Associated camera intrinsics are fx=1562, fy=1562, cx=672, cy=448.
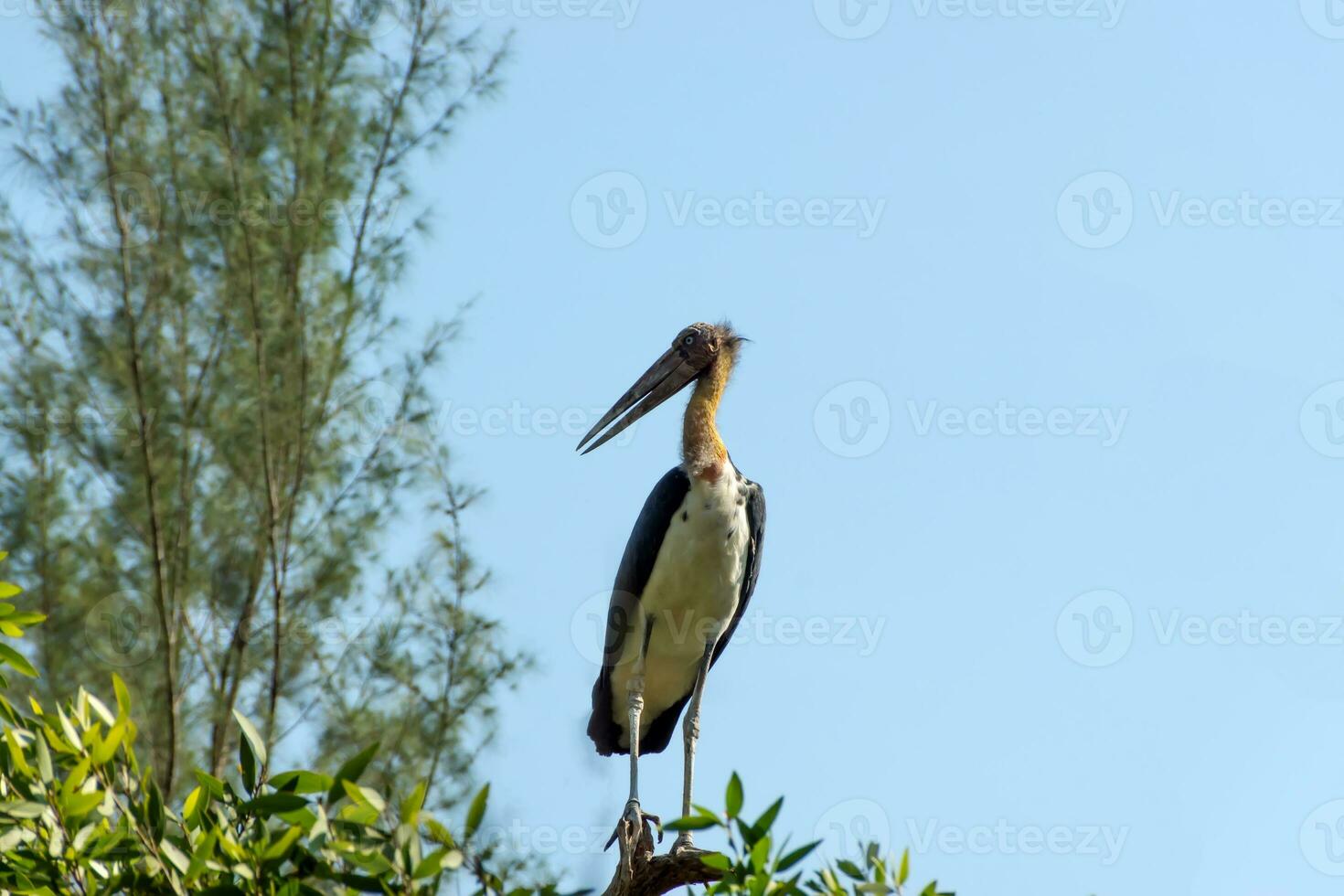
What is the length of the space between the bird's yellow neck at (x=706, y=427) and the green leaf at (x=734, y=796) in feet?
10.5

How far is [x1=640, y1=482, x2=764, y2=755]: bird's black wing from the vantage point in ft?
21.0

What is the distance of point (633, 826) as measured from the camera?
5.58 m

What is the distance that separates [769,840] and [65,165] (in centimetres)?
831

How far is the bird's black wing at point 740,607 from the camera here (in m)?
6.40

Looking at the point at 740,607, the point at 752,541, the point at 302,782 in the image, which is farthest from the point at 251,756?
the point at 740,607

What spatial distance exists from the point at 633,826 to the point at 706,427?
1.78 m

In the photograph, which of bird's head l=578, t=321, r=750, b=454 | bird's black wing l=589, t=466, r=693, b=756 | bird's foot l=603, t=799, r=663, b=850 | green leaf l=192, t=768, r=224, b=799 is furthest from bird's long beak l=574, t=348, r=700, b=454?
green leaf l=192, t=768, r=224, b=799

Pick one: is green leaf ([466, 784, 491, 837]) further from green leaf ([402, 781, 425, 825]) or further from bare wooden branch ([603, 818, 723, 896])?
bare wooden branch ([603, 818, 723, 896])

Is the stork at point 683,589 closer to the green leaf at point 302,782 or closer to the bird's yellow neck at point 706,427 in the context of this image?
the bird's yellow neck at point 706,427

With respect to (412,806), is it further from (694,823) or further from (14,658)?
(14,658)

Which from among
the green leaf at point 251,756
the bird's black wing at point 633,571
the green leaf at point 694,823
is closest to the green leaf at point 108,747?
the green leaf at point 251,756

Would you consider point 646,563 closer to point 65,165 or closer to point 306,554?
point 306,554

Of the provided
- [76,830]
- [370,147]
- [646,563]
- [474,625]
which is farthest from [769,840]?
[370,147]

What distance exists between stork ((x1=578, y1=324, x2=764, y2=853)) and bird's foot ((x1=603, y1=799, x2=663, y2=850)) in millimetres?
175
